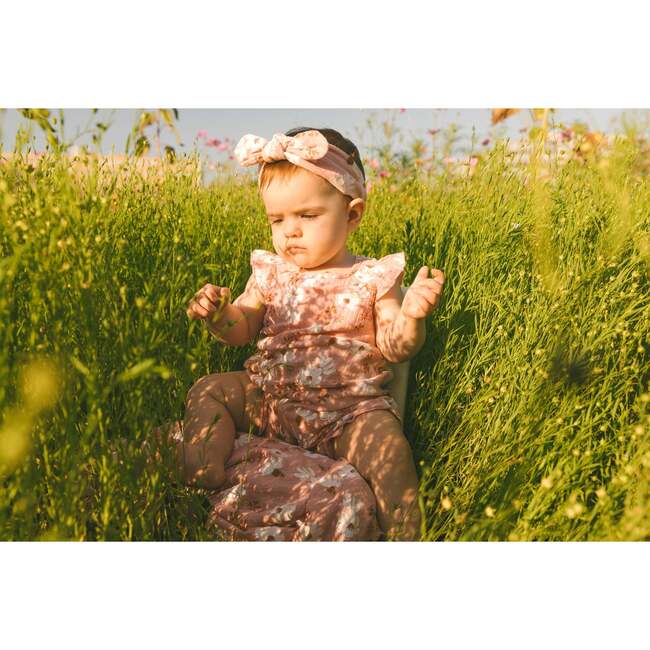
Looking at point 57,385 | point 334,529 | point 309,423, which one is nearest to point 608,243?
point 309,423

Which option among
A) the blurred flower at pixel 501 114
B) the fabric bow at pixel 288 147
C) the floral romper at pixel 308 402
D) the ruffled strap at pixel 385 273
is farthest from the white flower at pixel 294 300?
the blurred flower at pixel 501 114

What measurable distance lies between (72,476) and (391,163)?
2.73 metres

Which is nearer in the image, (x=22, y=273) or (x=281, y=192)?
(x=22, y=273)

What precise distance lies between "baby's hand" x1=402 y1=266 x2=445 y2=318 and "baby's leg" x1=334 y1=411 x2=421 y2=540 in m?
0.35

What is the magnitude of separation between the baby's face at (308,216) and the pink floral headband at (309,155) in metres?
0.03

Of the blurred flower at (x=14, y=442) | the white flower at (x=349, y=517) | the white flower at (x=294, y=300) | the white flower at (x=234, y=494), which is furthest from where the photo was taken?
the white flower at (x=294, y=300)

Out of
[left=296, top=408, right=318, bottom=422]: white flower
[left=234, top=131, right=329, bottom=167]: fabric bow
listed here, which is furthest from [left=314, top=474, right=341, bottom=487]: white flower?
[left=234, top=131, right=329, bottom=167]: fabric bow

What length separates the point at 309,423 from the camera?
207 centimetres

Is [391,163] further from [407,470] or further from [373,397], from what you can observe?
[407,470]

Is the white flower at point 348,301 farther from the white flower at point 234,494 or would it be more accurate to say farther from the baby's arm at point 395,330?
the white flower at point 234,494

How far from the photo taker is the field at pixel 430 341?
1461 millimetres

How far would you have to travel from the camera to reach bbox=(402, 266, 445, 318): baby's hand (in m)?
1.82

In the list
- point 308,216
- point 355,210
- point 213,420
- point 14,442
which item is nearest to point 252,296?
point 308,216

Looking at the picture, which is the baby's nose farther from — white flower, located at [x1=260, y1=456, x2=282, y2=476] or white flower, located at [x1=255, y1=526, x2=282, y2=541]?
white flower, located at [x1=255, y1=526, x2=282, y2=541]
